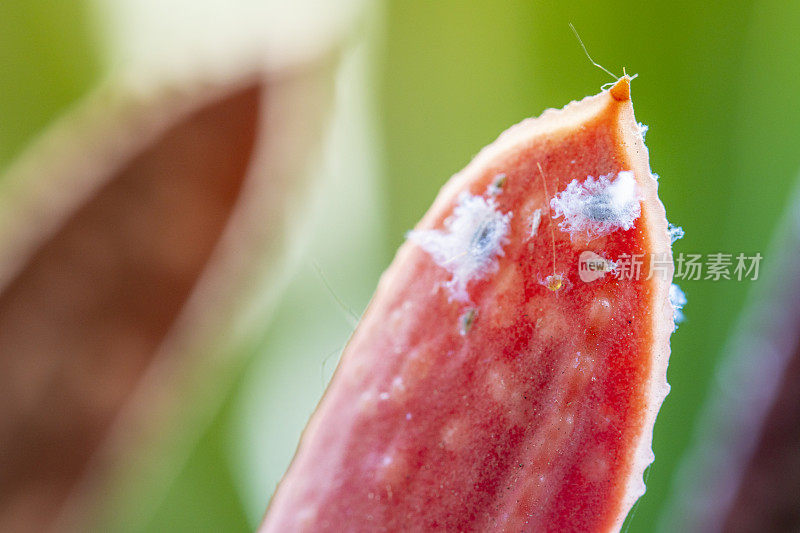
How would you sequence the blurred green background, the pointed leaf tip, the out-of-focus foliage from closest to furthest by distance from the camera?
the pointed leaf tip < the blurred green background < the out-of-focus foliage

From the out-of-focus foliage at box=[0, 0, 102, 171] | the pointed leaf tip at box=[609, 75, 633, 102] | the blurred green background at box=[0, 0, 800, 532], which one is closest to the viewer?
the pointed leaf tip at box=[609, 75, 633, 102]

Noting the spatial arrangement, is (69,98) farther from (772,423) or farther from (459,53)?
(772,423)

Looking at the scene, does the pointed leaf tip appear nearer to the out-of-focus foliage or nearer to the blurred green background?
the blurred green background

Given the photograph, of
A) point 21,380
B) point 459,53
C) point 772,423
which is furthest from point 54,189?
point 772,423

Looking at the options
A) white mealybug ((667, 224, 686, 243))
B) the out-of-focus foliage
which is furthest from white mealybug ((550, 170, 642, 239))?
the out-of-focus foliage

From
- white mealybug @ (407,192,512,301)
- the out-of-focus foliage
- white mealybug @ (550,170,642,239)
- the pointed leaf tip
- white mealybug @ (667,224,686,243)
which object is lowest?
white mealybug @ (407,192,512,301)

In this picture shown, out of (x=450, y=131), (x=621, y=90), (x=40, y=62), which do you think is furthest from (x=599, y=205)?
(x=40, y=62)
